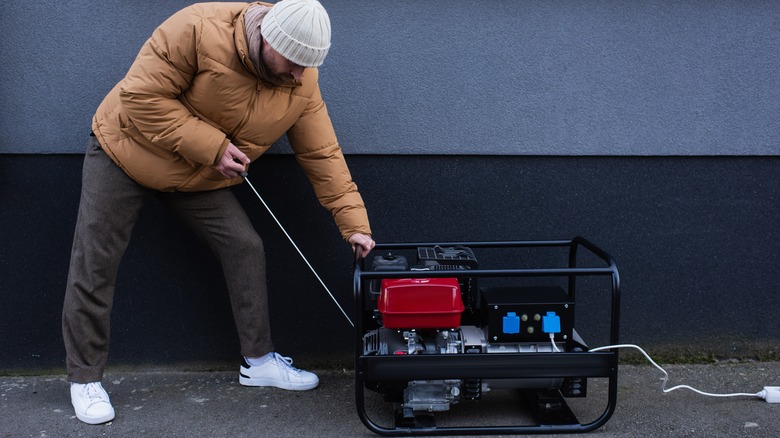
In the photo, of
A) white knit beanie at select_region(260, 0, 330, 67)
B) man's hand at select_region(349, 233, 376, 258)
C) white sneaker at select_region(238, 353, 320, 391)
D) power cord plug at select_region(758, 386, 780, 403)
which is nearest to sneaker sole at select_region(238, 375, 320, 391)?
white sneaker at select_region(238, 353, 320, 391)

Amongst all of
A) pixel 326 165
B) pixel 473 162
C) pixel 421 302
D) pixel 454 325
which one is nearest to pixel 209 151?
pixel 326 165

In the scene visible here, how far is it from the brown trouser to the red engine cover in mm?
741

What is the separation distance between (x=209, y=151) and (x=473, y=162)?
4.23 feet

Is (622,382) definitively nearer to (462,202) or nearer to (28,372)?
(462,202)

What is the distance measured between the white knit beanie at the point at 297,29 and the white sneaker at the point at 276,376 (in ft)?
4.75

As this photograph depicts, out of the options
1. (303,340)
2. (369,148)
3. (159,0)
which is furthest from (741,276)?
(159,0)

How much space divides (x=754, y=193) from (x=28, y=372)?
356 centimetres

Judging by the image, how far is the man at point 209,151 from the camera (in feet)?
9.39

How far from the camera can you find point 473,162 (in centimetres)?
365

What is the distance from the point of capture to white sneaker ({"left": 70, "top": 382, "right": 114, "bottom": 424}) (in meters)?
3.18

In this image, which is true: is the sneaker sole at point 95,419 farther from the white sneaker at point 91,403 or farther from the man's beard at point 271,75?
the man's beard at point 271,75

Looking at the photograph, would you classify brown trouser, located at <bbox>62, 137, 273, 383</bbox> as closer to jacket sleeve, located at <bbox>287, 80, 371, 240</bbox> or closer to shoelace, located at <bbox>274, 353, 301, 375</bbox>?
shoelace, located at <bbox>274, 353, 301, 375</bbox>

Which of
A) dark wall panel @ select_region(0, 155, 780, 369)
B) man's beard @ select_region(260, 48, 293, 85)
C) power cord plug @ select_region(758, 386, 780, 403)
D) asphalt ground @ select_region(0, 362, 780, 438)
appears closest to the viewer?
man's beard @ select_region(260, 48, 293, 85)

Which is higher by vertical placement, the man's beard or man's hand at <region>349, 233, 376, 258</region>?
the man's beard
